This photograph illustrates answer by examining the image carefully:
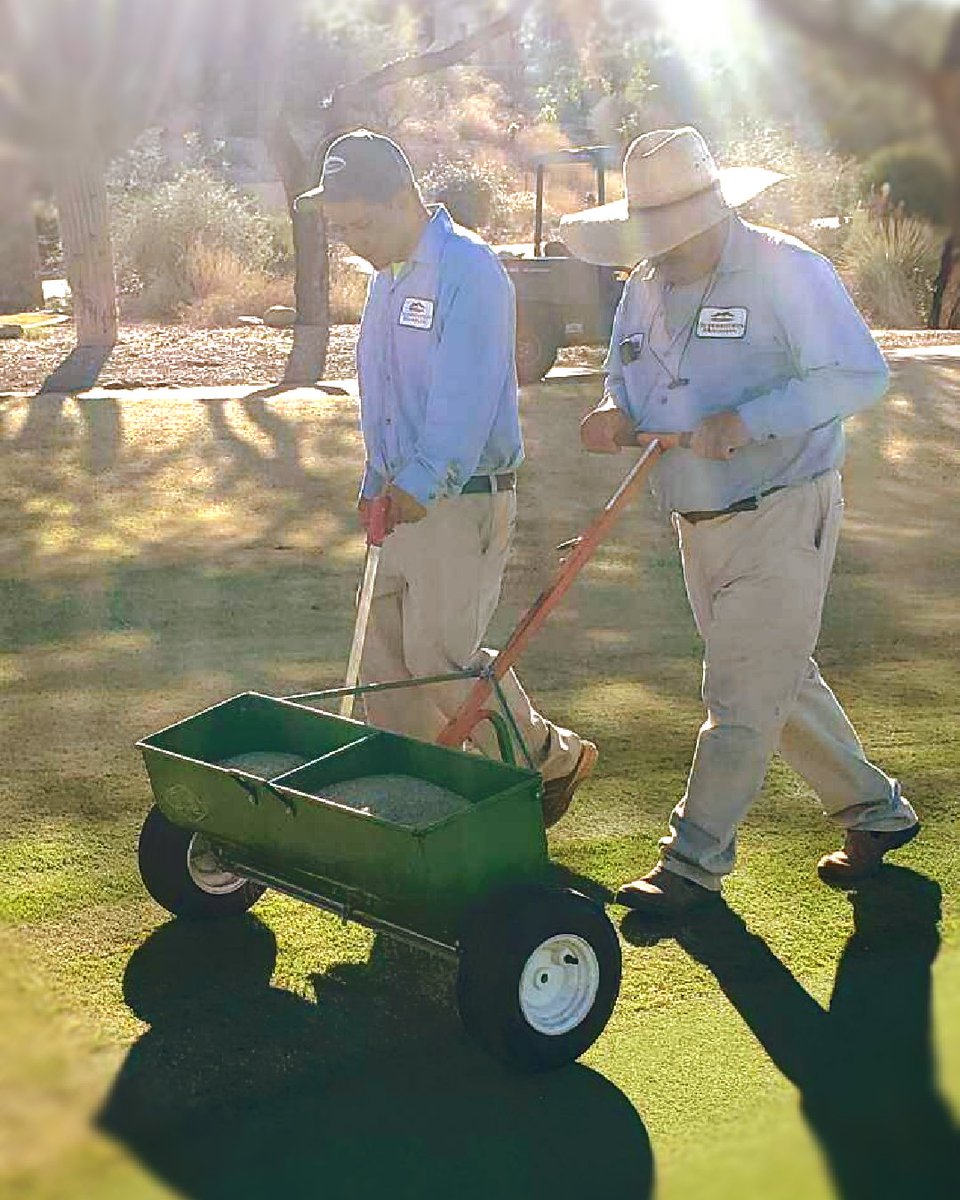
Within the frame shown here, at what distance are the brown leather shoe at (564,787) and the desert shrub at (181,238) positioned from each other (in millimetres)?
17253

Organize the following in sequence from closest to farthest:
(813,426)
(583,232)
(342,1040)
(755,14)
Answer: (755,14)
(342,1040)
(813,426)
(583,232)

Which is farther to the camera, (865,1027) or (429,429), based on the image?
(429,429)

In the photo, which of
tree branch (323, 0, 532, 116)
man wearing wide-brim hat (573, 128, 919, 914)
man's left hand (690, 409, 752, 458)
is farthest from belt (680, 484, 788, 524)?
tree branch (323, 0, 532, 116)

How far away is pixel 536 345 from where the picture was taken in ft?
50.4

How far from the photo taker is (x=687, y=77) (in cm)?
93

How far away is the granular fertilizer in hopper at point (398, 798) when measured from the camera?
3.24 meters

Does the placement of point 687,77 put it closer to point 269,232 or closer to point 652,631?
point 652,631

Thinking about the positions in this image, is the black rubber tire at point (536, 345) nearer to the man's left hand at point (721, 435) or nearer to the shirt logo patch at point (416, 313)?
the shirt logo patch at point (416, 313)

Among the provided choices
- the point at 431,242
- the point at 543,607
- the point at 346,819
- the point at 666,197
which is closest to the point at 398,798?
the point at 346,819

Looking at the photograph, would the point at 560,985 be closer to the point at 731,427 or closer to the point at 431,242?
the point at 731,427

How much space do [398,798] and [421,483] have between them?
77 centimetres

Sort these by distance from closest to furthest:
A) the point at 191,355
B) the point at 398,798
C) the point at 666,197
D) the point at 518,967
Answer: the point at 518,967, the point at 398,798, the point at 666,197, the point at 191,355

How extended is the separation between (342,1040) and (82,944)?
2.59 feet

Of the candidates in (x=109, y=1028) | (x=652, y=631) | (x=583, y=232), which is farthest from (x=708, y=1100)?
(x=652, y=631)
